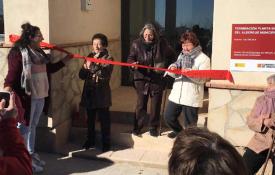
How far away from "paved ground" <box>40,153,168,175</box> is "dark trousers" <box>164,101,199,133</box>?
633 mm

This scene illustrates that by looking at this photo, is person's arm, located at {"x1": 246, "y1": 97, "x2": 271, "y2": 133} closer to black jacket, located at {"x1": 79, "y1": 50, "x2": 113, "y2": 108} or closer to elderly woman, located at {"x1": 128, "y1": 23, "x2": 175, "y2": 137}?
elderly woman, located at {"x1": 128, "y1": 23, "x2": 175, "y2": 137}

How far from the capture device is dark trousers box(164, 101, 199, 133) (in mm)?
5551

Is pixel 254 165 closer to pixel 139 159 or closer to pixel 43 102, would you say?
pixel 139 159

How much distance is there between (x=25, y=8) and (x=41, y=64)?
3.18ft

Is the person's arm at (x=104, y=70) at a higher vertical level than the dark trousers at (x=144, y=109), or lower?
higher

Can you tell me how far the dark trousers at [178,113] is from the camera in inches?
219

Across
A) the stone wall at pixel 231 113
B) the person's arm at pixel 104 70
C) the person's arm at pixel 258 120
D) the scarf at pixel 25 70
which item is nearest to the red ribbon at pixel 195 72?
the person's arm at pixel 104 70

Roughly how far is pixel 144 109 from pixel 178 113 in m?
0.60

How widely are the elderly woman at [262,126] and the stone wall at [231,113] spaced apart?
0.82m

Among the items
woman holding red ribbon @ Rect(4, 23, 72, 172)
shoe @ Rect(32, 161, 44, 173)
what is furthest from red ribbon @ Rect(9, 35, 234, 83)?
shoe @ Rect(32, 161, 44, 173)

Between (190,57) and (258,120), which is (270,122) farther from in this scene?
(190,57)

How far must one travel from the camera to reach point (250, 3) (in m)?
4.87

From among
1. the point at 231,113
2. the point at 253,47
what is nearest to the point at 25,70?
the point at 231,113

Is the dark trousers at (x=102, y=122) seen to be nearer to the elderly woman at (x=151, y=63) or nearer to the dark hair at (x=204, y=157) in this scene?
the elderly woman at (x=151, y=63)
